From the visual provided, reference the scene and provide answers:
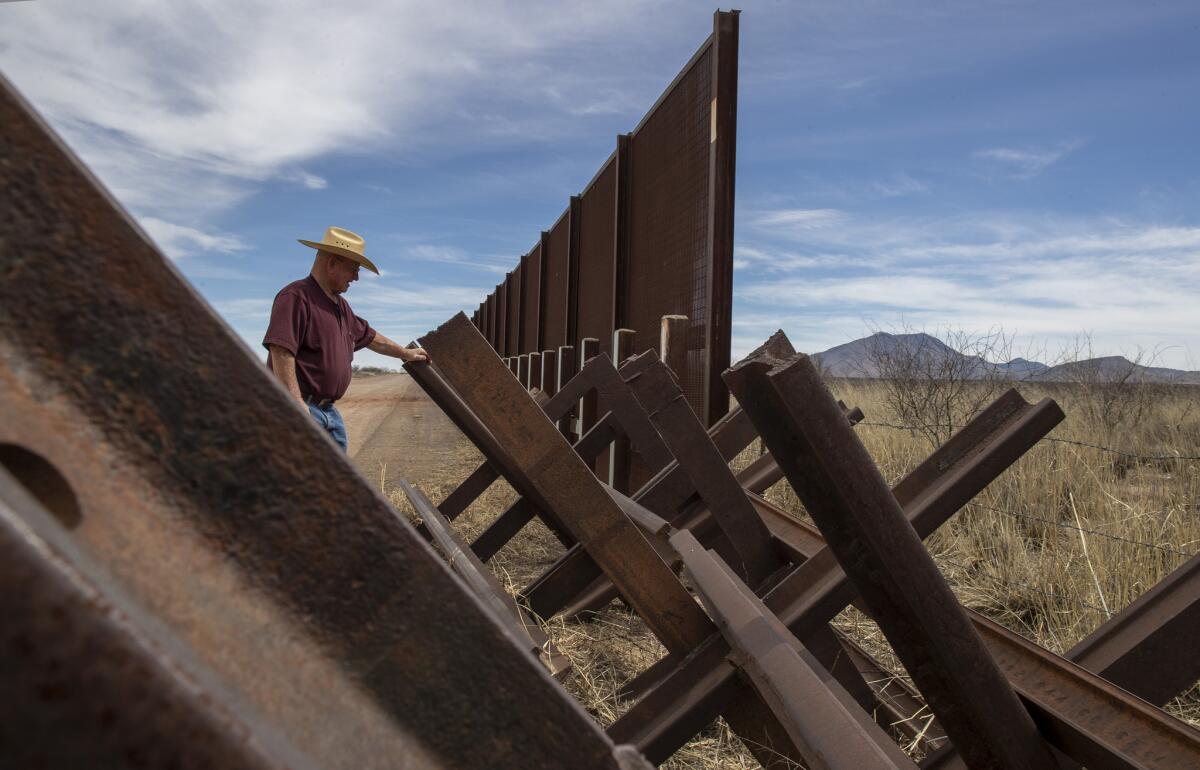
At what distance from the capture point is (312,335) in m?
4.23

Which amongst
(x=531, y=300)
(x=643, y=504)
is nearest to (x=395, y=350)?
(x=643, y=504)

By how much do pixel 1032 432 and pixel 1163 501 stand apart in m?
5.52

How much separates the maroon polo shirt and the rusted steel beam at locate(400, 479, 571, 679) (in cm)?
90

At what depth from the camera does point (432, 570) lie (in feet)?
2.11

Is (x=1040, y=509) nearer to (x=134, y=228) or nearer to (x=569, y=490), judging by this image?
(x=569, y=490)

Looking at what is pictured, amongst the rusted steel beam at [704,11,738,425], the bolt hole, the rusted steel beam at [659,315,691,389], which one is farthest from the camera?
the rusted steel beam at [659,315,691,389]

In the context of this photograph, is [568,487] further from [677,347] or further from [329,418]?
[677,347]

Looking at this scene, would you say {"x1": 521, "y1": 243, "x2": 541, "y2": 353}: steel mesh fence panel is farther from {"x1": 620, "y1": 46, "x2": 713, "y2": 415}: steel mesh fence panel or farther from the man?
the man

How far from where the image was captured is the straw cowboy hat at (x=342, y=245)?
14.3 ft

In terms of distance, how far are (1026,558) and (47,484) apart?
5.26 metres

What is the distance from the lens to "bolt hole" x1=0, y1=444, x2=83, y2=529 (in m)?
0.53

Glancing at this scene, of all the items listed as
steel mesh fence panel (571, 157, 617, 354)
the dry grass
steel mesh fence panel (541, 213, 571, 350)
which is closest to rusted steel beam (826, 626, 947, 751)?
the dry grass

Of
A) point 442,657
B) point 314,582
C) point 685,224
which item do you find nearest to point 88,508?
point 314,582

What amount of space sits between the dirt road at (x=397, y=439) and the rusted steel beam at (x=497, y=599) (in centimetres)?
176
